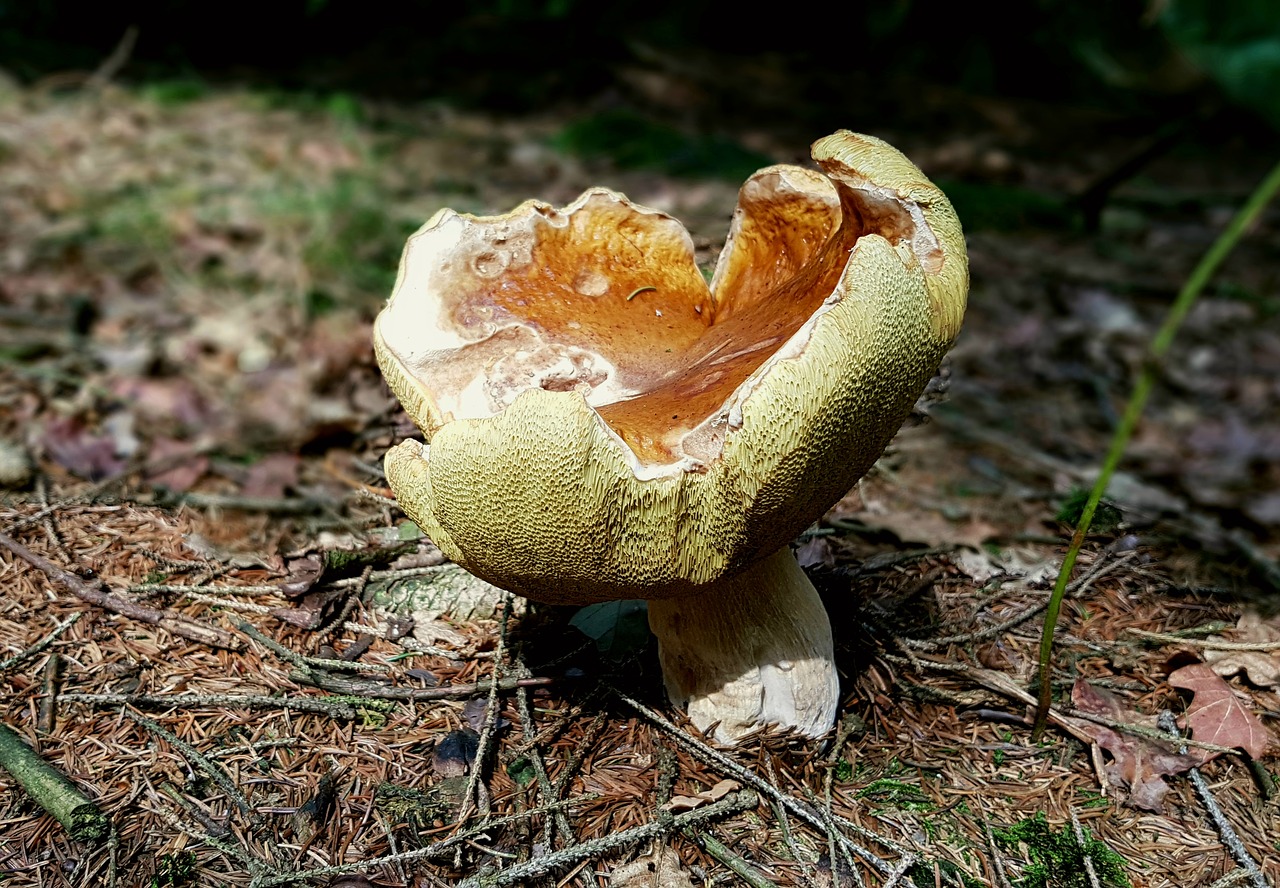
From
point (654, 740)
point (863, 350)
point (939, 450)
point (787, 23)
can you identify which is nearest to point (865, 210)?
point (863, 350)

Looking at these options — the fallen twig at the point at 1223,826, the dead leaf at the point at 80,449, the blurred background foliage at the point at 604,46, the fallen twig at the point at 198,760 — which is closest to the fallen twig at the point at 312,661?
the fallen twig at the point at 198,760

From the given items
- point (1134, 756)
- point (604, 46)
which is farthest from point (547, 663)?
point (604, 46)

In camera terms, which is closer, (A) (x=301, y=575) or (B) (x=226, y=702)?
(B) (x=226, y=702)

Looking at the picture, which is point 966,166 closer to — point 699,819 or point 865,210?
point 865,210

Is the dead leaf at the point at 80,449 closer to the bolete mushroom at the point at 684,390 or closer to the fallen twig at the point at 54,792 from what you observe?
the fallen twig at the point at 54,792

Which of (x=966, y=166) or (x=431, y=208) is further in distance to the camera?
(x=966, y=166)

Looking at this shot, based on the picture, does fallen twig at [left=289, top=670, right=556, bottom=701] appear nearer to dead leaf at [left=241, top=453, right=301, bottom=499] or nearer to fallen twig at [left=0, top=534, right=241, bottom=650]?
fallen twig at [left=0, top=534, right=241, bottom=650]

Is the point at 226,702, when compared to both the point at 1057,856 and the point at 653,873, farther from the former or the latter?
the point at 1057,856
